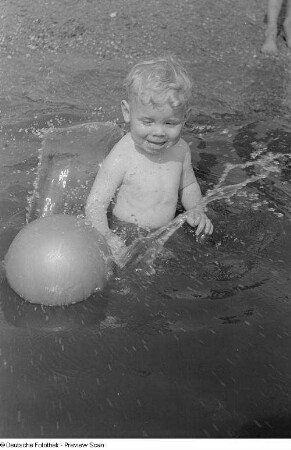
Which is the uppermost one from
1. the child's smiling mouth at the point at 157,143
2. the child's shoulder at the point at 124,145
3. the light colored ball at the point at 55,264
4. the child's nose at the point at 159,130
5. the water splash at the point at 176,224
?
the child's nose at the point at 159,130

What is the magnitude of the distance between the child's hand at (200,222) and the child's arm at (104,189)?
63cm

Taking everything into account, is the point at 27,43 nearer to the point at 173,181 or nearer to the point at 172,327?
the point at 173,181

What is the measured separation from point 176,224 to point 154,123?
2.92ft

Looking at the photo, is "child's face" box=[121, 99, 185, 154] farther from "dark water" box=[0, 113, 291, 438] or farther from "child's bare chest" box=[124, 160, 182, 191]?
"dark water" box=[0, 113, 291, 438]

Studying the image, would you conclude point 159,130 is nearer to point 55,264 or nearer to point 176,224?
point 176,224

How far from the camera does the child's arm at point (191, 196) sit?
4.81 meters

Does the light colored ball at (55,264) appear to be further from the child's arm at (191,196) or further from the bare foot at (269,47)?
the bare foot at (269,47)

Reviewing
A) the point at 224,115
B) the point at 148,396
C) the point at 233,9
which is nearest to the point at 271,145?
the point at 224,115

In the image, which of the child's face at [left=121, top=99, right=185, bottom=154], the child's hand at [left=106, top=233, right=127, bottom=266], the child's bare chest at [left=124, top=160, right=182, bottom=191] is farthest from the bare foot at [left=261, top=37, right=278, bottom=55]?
the child's hand at [left=106, top=233, right=127, bottom=266]

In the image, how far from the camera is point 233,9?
11.1m

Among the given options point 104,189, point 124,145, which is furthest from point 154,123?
point 104,189

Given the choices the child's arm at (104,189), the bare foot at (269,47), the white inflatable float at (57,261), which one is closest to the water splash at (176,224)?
the child's arm at (104,189)

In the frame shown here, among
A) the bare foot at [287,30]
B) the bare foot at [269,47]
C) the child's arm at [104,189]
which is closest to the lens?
the child's arm at [104,189]

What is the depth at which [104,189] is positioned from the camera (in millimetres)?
4754
